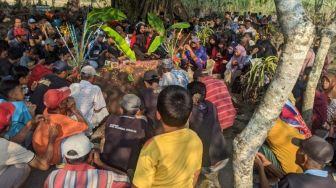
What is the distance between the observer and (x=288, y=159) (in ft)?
13.0

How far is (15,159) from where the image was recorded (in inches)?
148

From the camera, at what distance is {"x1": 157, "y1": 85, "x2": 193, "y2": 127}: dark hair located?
8.87 ft

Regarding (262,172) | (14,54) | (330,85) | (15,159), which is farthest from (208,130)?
(14,54)

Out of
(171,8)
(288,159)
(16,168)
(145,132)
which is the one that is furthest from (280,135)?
(171,8)

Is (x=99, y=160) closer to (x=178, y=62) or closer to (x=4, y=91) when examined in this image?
(x=4, y=91)

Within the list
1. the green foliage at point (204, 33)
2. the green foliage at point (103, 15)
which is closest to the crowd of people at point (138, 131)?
the green foliage at point (103, 15)

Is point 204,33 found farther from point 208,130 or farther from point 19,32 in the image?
point 208,130

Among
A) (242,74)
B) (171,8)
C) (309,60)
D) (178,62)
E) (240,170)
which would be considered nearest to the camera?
(240,170)

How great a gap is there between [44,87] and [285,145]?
3.27 meters

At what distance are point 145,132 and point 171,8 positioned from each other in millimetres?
10868

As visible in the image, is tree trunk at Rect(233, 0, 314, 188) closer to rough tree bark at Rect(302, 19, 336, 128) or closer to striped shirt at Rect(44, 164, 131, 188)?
striped shirt at Rect(44, 164, 131, 188)

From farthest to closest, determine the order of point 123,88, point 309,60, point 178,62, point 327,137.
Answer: point 178,62
point 309,60
point 123,88
point 327,137

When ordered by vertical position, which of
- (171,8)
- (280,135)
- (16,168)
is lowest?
(16,168)

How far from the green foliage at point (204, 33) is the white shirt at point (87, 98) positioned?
22.7 ft
